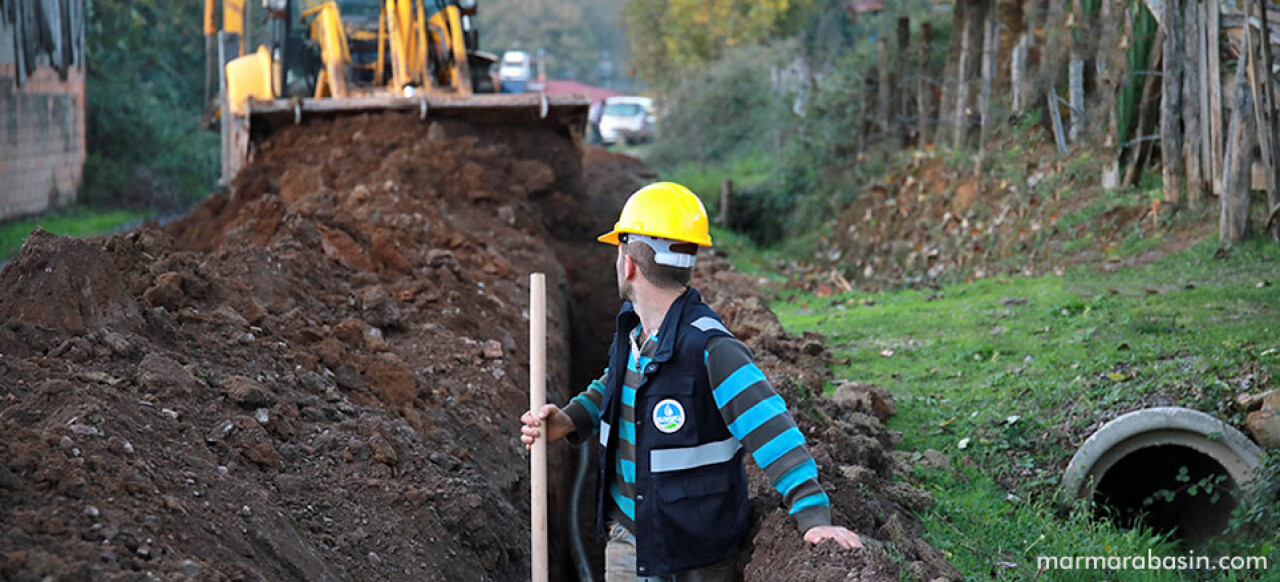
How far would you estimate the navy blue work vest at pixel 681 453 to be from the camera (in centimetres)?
396

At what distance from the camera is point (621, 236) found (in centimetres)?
416

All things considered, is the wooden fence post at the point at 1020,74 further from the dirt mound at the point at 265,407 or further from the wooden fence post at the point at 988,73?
the dirt mound at the point at 265,407

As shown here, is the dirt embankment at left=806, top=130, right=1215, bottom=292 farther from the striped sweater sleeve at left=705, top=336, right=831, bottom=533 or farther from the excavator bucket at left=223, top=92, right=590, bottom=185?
the striped sweater sleeve at left=705, top=336, right=831, bottom=533

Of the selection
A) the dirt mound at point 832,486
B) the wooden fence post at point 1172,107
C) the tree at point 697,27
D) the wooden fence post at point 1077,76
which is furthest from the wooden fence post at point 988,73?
the tree at point 697,27

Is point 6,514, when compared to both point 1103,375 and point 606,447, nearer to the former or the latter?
point 606,447

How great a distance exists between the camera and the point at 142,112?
1021 inches

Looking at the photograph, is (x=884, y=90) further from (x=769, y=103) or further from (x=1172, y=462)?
(x=1172, y=462)

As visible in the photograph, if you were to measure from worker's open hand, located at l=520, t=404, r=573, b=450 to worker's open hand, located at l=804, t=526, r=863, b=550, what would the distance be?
3.23 feet

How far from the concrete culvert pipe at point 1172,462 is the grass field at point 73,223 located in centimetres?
1244

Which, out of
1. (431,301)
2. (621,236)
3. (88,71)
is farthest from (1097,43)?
(88,71)

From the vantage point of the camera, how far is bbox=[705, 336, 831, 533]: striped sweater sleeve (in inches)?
149

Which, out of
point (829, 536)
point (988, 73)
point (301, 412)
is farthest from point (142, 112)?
point (829, 536)

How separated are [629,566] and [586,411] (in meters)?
0.56

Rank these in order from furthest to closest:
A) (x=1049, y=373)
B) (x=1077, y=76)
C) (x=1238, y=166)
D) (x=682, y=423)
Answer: (x=1077, y=76) < (x=1238, y=166) < (x=1049, y=373) < (x=682, y=423)
